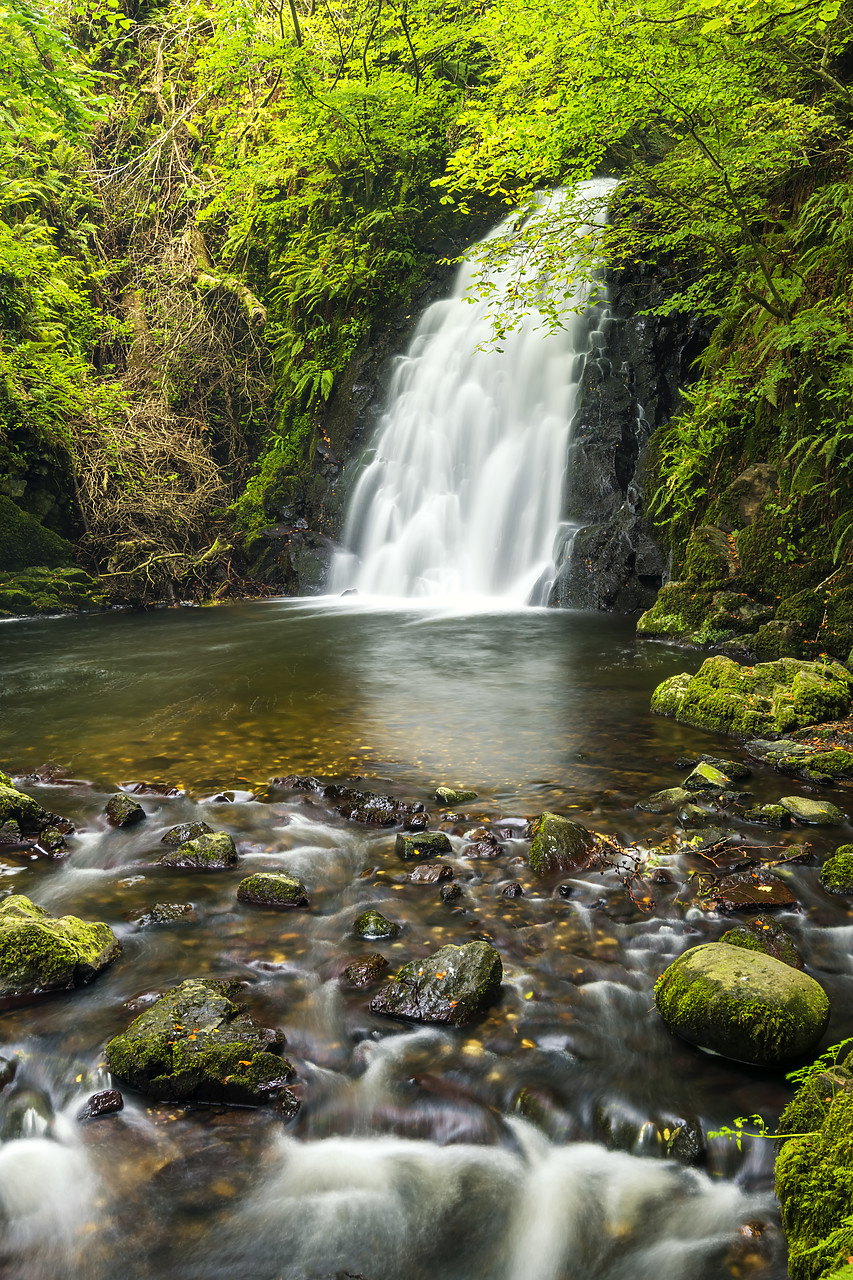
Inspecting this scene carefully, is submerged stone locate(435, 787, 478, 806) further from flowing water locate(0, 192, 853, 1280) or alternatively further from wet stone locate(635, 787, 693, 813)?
wet stone locate(635, 787, 693, 813)

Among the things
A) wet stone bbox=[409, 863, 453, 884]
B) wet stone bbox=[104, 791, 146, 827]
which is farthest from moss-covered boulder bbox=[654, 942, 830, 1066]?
wet stone bbox=[104, 791, 146, 827]

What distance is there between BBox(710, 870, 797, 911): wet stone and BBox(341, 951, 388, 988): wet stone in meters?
1.62

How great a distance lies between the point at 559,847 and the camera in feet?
13.5

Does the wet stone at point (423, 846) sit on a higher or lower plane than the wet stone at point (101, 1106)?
higher

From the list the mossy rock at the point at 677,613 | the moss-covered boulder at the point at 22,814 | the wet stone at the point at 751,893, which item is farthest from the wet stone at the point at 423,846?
the mossy rock at the point at 677,613

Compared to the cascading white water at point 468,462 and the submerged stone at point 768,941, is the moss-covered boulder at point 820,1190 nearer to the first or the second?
the submerged stone at point 768,941

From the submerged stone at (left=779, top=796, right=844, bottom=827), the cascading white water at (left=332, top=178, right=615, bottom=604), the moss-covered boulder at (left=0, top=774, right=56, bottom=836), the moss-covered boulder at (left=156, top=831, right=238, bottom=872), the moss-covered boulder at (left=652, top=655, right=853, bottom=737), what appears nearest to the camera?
the moss-covered boulder at (left=156, top=831, right=238, bottom=872)

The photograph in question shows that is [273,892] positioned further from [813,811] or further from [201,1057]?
[813,811]

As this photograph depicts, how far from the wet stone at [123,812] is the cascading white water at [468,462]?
8582 millimetres

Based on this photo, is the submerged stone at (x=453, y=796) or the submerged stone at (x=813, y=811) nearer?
the submerged stone at (x=813, y=811)

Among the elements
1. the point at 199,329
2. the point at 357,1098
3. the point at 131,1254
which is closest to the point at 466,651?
the point at 357,1098

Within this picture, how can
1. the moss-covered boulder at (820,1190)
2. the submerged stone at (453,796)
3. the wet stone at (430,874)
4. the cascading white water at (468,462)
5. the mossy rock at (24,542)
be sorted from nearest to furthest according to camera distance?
the moss-covered boulder at (820,1190) < the wet stone at (430,874) < the submerged stone at (453,796) < the cascading white water at (468,462) < the mossy rock at (24,542)

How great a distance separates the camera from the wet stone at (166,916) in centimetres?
370

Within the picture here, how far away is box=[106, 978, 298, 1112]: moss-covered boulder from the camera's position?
8.78ft
